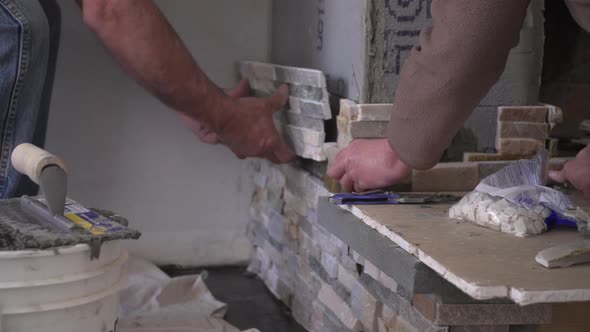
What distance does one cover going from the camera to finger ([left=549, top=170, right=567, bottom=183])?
233 centimetres

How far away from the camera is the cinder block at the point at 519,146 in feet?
8.06

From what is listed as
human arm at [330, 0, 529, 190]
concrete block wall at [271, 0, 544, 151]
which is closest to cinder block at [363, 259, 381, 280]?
human arm at [330, 0, 529, 190]

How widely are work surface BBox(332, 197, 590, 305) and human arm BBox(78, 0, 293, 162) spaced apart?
0.87m

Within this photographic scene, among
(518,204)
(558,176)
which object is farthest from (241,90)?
(518,204)

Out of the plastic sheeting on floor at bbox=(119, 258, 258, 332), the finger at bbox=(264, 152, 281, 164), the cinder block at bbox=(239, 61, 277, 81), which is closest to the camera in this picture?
Answer: the plastic sheeting on floor at bbox=(119, 258, 258, 332)

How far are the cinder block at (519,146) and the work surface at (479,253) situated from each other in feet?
1.53

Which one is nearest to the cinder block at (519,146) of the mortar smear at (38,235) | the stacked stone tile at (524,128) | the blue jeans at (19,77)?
the stacked stone tile at (524,128)

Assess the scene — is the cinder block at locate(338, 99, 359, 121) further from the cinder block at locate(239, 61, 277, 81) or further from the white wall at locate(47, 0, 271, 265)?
the white wall at locate(47, 0, 271, 265)

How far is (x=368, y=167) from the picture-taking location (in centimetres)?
216

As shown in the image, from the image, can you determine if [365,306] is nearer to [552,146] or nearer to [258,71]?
[552,146]

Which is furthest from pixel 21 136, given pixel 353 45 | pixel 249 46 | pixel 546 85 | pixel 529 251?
pixel 546 85

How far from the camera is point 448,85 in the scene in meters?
1.77

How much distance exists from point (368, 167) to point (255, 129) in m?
0.85

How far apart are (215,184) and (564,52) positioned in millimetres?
1563
